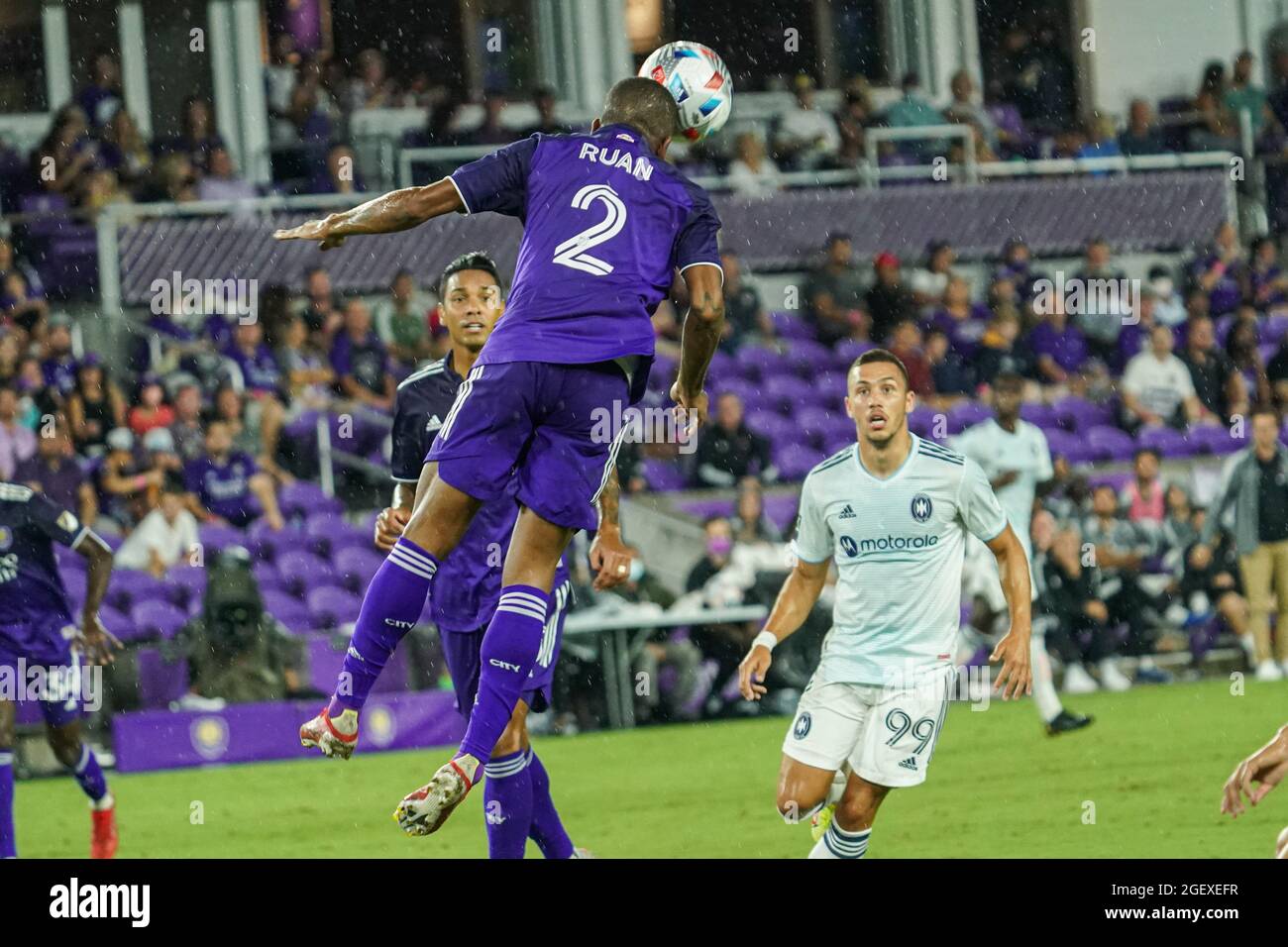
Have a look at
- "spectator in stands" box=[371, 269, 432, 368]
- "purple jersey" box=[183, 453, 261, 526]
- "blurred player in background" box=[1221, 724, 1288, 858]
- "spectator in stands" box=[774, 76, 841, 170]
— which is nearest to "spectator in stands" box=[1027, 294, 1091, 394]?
"spectator in stands" box=[774, 76, 841, 170]

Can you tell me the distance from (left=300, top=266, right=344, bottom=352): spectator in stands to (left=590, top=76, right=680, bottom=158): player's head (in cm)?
952

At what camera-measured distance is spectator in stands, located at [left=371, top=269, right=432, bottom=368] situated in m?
15.4

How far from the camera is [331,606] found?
13812 mm

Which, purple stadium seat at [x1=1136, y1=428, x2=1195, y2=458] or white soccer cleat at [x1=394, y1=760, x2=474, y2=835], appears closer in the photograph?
white soccer cleat at [x1=394, y1=760, x2=474, y2=835]

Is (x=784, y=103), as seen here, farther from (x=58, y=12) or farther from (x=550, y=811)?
(x=550, y=811)

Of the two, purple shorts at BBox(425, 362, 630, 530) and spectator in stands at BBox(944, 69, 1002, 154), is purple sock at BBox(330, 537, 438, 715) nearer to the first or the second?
purple shorts at BBox(425, 362, 630, 530)

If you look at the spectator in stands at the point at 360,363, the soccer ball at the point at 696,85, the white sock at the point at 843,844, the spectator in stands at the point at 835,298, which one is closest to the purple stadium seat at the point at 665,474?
the spectator in stands at the point at 360,363

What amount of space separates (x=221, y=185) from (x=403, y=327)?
107 inches

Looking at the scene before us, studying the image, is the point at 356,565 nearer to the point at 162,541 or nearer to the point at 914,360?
the point at 162,541

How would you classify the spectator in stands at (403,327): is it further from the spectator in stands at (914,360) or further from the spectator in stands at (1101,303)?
the spectator in stands at (1101,303)

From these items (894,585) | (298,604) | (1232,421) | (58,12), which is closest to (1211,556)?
(1232,421)

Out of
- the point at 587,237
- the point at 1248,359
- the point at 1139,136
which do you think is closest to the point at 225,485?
the point at 1248,359

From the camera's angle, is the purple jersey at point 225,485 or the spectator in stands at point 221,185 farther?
the spectator in stands at point 221,185

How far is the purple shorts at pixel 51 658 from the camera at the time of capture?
8.52 metres
